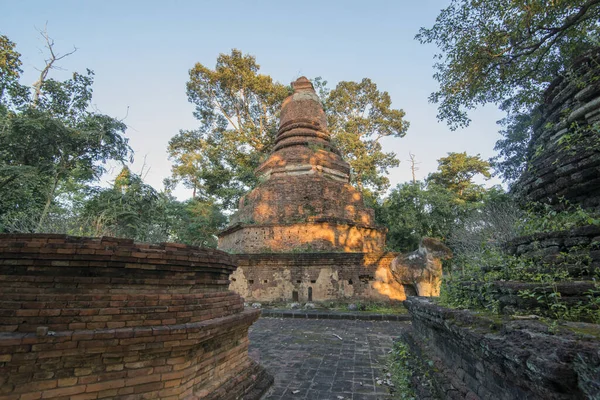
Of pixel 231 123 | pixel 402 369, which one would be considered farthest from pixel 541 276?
pixel 231 123

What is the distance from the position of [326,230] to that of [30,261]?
9661 mm

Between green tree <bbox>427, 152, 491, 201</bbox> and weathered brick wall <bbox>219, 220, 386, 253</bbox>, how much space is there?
19992 mm

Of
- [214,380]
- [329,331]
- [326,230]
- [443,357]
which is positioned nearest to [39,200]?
[326,230]

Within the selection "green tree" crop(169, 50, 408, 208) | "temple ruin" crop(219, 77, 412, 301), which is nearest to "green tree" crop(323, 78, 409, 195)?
"green tree" crop(169, 50, 408, 208)

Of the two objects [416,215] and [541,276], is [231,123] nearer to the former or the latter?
[416,215]

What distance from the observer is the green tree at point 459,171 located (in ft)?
93.6

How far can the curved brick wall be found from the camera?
7.26 feet

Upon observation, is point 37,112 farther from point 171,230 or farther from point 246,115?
point 246,115

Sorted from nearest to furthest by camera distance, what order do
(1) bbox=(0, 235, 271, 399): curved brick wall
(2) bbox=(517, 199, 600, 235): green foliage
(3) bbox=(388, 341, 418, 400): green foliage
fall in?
(1) bbox=(0, 235, 271, 399): curved brick wall
(2) bbox=(517, 199, 600, 235): green foliage
(3) bbox=(388, 341, 418, 400): green foliage

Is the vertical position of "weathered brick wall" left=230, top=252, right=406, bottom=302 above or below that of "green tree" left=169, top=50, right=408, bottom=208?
below

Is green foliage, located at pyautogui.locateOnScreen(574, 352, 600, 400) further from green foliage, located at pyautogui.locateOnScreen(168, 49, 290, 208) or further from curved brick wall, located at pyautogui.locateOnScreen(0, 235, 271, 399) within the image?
green foliage, located at pyautogui.locateOnScreen(168, 49, 290, 208)

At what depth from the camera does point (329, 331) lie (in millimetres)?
7223

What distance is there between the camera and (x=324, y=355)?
5.39 meters

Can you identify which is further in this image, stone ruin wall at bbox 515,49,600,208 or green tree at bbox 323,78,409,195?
green tree at bbox 323,78,409,195
